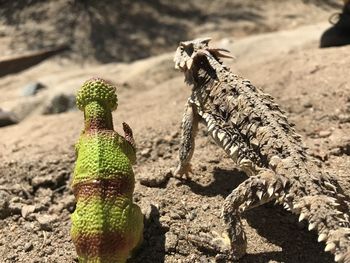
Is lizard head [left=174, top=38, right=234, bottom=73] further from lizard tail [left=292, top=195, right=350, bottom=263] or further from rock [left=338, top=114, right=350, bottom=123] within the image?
lizard tail [left=292, top=195, right=350, bottom=263]

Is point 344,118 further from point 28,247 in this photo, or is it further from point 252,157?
point 28,247

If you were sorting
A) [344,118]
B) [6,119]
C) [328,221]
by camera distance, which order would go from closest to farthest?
1. [328,221]
2. [344,118]
3. [6,119]

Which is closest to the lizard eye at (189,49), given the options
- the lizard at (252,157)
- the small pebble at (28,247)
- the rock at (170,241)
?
the lizard at (252,157)

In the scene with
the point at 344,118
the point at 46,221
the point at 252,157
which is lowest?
the point at 46,221

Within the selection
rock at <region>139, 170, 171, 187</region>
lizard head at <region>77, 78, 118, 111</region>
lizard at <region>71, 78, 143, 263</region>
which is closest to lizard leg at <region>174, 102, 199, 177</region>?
rock at <region>139, 170, 171, 187</region>

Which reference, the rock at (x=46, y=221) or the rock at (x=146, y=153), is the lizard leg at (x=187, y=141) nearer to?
the rock at (x=146, y=153)

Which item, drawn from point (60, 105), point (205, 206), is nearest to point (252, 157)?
point (205, 206)
